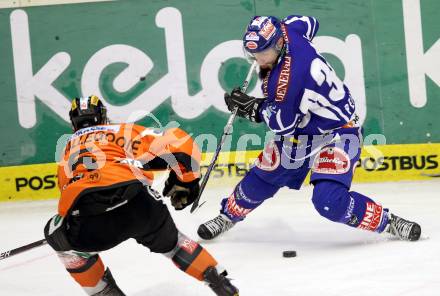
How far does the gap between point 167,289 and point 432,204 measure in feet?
6.75

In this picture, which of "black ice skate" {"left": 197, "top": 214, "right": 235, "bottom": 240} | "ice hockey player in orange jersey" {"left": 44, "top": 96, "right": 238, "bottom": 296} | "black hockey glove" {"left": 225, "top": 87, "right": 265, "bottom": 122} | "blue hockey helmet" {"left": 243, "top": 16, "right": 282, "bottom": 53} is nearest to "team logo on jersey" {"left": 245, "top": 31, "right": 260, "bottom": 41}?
"blue hockey helmet" {"left": 243, "top": 16, "right": 282, "bottom": 53}

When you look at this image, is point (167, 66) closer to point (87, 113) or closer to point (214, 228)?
point (214, 228)

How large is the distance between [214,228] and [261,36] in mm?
1218

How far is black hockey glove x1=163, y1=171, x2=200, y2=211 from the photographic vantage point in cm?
339

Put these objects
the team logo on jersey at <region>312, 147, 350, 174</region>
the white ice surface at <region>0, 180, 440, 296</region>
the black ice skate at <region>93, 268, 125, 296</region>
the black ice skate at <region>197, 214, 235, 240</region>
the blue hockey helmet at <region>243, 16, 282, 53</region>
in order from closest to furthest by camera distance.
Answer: the black ice skate at <region>93, 268, 125, 296</region> → the white ice surface at <region>0, 180, 440, 296</region> → the blue hockey helmet at <region>243, 16, 282, 53</region> → the team logo on jersey at <region>312, 147, 350, 174</region> → the black ice skate at <region>197, 214, 235, 240</region>

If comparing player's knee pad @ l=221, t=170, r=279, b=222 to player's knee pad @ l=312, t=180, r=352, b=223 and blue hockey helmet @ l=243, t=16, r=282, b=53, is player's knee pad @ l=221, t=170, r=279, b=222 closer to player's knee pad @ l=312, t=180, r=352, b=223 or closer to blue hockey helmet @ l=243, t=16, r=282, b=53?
player's knee pad @ l=312, t=180, r=352, b=223

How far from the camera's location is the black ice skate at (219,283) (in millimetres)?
3324

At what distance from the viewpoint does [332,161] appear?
4363 millimetres

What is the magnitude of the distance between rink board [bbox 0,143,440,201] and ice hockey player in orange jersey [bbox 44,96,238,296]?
2.71 metres

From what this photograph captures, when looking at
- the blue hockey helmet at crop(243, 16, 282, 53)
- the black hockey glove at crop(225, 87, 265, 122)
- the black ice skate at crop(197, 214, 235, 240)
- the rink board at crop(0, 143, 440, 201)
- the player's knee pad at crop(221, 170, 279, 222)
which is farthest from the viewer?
the rink board at crop(0, 143, 440, 201)

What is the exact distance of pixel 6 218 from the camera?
5.89 m

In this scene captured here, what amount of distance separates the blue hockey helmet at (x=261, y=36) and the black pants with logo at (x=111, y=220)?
1.21 metres

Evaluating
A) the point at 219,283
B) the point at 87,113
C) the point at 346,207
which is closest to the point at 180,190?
the point at 219,283

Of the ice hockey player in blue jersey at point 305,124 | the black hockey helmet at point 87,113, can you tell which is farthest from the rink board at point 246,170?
the black hockey helmet at point 87,113
